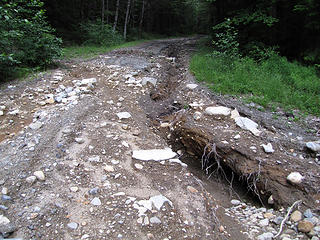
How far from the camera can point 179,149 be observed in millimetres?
4262

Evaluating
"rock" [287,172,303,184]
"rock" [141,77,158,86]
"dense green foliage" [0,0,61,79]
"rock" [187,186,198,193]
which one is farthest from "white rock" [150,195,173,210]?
"dense green foliage" [0,0,61,79]

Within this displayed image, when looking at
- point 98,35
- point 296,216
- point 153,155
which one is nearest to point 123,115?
point 153,155

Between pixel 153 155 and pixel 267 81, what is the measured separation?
12.6ft

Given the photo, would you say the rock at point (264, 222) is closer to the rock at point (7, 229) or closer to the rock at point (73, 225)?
the rock at point (73, 225)

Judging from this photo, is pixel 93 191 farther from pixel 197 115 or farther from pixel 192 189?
pixel 197 115

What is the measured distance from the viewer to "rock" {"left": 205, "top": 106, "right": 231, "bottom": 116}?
14.6ft

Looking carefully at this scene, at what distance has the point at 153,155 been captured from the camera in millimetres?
3555

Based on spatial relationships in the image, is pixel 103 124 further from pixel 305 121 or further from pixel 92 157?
pixel 305 121

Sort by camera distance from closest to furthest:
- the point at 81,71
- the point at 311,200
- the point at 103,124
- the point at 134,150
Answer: the point at 311,200
the point at 134,150
the point at 103,124
the point at 81,71

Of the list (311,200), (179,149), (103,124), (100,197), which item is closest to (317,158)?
(311,200)

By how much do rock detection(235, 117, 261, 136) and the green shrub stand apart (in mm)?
10297

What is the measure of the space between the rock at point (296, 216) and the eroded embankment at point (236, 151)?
180 mm

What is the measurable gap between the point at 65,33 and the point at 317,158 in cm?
1459

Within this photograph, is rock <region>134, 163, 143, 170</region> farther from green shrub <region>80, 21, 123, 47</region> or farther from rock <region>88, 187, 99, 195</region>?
green shrub <region>80, 21, 123, 47</region>
